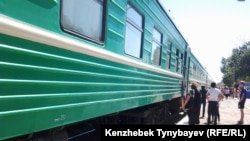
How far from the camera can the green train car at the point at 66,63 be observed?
2.43 metres

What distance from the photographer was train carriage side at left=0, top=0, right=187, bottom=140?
2.43m

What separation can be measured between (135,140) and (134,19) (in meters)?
1.91

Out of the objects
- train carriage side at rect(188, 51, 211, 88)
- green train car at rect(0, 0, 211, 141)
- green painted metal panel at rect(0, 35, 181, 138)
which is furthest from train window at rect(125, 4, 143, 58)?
train carriage side at rect(188, 51, 211, 88)

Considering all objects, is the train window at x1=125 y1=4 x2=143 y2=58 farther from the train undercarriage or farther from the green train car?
the train undercarriage

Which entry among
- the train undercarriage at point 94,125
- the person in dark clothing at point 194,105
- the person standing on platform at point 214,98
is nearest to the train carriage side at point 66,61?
the train undercarriage at point 94,125

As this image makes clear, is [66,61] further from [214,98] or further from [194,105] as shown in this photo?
[214,98]

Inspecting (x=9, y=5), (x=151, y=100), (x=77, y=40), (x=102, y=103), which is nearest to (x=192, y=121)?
(x=151, y=100)

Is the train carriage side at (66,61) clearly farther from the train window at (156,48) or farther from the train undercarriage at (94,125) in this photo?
the train window at (156,48)

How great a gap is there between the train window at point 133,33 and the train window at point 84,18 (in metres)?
1.16

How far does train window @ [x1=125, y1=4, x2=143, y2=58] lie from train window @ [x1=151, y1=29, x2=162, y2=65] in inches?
44.3

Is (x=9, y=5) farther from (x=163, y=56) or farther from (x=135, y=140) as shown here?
(x=163, y=56)

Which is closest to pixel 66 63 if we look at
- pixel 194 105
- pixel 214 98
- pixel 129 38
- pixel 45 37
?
pixel 45 37

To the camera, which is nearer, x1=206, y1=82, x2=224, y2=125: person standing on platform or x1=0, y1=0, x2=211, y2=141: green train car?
x1=0, y1=0, x2=211, y2=141: green train car

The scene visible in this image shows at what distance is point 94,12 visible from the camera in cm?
387
